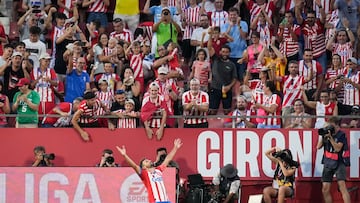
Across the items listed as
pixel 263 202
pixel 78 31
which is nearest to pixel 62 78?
pixel 78 31

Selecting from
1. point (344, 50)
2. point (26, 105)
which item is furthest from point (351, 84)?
point (26, 105)

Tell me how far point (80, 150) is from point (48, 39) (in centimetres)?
358

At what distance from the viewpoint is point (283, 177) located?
83.3 feet

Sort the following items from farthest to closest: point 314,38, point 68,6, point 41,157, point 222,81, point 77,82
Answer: point 68,6 → point 314,38 → point 222,81 → point 77,82 → point 41,157

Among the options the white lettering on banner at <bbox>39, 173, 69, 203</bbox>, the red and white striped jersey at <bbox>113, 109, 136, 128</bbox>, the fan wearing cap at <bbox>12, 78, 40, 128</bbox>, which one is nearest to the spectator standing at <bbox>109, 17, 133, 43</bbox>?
the red and white striped jersey at <bbox>113, 109, 136, 128</bbox>

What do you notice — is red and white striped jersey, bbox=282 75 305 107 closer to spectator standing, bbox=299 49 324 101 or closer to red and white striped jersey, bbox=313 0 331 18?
spectator standing, bbox=299 49 324 101

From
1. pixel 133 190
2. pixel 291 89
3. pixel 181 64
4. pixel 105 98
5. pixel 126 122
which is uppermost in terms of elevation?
pixel 181 64

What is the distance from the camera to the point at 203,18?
28688 mm

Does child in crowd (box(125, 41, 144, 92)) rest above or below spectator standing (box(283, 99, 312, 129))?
above

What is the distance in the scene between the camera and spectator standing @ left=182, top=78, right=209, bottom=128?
2627cm

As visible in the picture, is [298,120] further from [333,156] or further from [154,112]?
[154,112]

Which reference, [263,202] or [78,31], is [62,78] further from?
[263,202]

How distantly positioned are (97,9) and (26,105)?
4123 mm

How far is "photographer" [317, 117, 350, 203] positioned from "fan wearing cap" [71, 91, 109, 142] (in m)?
4.28
